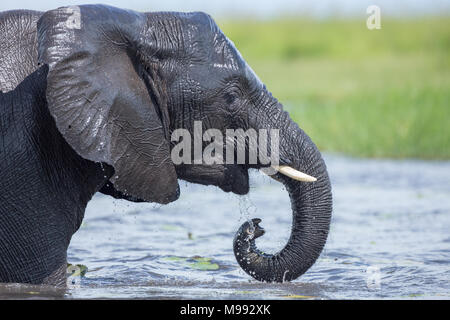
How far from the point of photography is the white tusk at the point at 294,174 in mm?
5934

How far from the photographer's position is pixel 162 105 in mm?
5848

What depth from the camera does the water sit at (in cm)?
672

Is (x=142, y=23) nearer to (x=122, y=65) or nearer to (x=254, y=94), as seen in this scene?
(x=122, y=65)

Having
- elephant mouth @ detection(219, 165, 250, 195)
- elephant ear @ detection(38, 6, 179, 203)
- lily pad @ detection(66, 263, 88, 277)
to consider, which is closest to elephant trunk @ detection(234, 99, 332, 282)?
elephant mouth @ detection(219, 165, 250, 195)

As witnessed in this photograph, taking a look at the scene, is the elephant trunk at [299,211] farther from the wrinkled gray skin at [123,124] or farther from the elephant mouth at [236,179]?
the elephant mouth at [236,179]

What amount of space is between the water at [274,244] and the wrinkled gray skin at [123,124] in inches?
13.7

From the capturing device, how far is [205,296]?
6.37 m

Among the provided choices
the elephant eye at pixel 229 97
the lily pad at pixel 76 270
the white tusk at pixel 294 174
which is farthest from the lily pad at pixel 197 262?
the elephant eye at pixel 229 97

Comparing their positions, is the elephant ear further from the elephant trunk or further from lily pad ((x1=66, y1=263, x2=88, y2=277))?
lily pad ((x1=66, y1=263, x2=88, y2=277))

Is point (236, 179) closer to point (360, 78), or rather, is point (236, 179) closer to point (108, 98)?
point (108, 98)

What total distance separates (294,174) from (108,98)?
3.80 ft

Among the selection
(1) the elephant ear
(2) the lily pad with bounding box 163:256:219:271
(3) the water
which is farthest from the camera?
(2) the lily pad with bounding box 163:256:219:271

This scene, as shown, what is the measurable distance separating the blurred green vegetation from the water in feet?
3.56

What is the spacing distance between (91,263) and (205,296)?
5.95 feet
